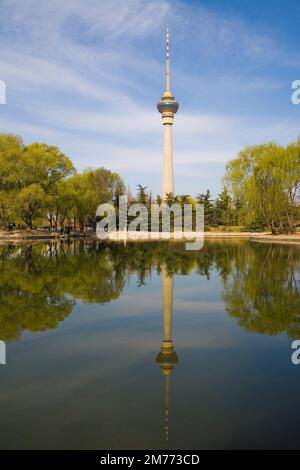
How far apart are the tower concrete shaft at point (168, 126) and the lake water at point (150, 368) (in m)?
62.0

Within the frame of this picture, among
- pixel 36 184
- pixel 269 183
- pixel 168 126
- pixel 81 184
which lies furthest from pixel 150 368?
pixel 168 126

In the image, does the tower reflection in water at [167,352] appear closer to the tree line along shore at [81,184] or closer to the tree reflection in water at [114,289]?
the tree reflection in water at [114,289]

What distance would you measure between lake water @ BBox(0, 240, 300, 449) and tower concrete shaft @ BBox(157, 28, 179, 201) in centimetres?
6196

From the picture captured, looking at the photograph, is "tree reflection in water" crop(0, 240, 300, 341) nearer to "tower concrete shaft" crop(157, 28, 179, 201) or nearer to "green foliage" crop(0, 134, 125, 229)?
"green foliage" crop(0, 134, 125, 229)

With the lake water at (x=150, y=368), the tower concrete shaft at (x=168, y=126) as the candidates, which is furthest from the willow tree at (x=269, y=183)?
the tower concrete shaft at (x=168, y=126)

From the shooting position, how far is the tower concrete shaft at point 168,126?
70.7 m

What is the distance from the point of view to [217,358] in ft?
16.7

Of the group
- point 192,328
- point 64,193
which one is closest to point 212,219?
point 64,193

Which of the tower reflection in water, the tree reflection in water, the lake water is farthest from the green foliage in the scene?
the tower reflection in water

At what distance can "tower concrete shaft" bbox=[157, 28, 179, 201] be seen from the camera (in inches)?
2783

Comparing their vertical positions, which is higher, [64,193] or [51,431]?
[64,193]

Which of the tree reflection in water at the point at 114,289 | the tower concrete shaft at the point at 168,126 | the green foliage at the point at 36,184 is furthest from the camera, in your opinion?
the tower concrete shaft at the point at 168,126
